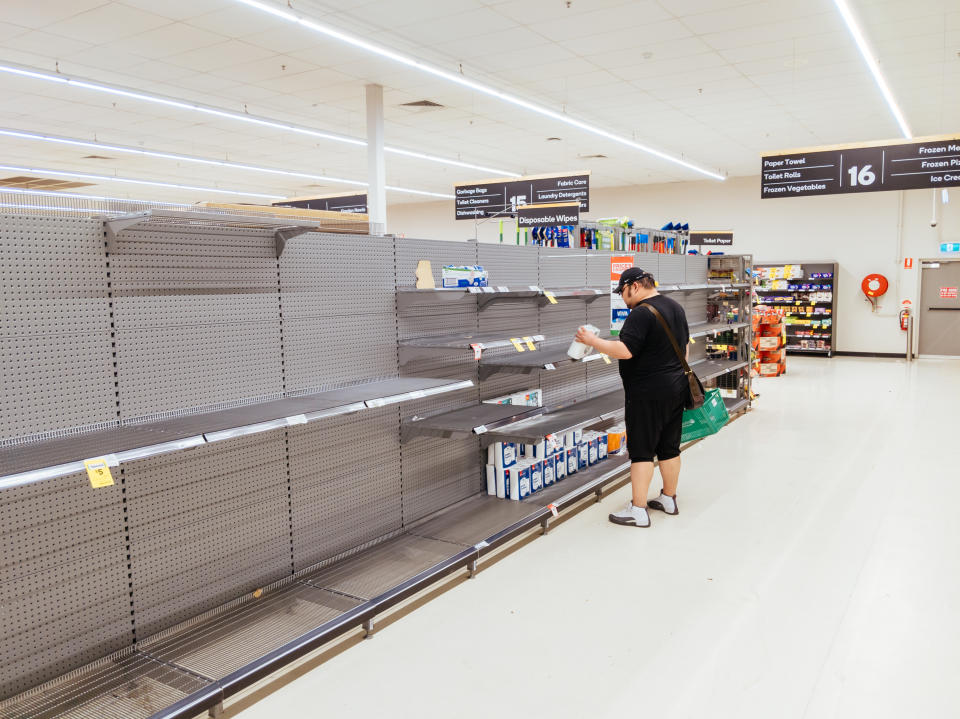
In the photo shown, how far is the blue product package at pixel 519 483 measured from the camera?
4.76 metres

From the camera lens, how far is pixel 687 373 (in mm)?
4637

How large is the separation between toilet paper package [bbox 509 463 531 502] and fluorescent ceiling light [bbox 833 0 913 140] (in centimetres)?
469

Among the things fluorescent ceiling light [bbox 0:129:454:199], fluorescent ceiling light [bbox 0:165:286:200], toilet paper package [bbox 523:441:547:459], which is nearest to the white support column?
toilet paper package [bbox 523:441:547:459]

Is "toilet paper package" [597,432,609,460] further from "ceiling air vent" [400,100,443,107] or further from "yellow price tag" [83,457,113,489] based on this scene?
"ceiling air vent" [400,100,443,107]

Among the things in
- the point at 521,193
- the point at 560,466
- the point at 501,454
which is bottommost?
the point at 560,466

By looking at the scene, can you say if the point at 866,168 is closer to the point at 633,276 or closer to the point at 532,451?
the point at 633,276

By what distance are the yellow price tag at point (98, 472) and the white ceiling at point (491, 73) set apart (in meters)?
5.01

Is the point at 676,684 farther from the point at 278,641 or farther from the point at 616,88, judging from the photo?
the point at 616,88

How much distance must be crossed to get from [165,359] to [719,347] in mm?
7332

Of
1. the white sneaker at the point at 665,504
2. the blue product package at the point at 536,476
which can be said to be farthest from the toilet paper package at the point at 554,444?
the white sneaker at the point at 665,504

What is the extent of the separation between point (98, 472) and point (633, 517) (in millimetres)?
3357

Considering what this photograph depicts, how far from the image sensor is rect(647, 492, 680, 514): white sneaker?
4.84 metres

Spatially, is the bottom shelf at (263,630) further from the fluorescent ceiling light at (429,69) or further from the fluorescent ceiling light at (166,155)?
the fluorescent ceiling light at (166,155)

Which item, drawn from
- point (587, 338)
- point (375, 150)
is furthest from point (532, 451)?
point (375, 150)
